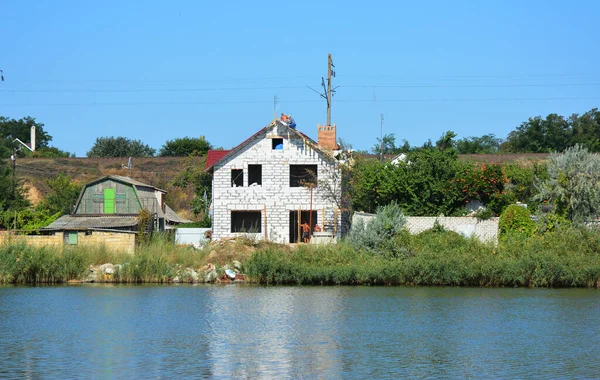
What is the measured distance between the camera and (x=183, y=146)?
105 m

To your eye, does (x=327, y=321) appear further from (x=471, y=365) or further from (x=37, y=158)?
(x=37, y=158)

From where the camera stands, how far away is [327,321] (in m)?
28.6

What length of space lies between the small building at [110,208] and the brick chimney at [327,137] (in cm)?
1183

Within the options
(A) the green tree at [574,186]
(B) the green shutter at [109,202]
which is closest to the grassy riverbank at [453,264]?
(A) the green tree at [574,186]

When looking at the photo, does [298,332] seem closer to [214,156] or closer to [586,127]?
[214,156]

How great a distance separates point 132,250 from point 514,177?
70.7 ft

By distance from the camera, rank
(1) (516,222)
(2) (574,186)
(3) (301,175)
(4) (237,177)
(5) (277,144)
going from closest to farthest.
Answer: (2) (574,186), (1) (516,222), (5) (277,144), (4) (237,177), (3) (301,175)

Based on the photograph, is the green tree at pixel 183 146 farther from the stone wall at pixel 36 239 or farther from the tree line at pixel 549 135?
the stone wall at pixel 36 239

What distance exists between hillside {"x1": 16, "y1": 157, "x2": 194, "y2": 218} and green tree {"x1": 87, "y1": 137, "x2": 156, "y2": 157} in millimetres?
14275

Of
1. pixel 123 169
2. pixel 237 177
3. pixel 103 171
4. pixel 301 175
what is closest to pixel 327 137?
pixel 301 175

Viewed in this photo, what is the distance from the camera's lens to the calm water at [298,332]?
21016mm

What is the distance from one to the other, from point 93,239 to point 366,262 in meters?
14.7

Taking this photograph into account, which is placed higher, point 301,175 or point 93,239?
point 301,175

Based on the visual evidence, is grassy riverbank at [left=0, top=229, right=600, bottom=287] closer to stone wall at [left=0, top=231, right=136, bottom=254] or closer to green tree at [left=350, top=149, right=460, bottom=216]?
stone wall at [left=0, top=231, right=136, bottom=254]
